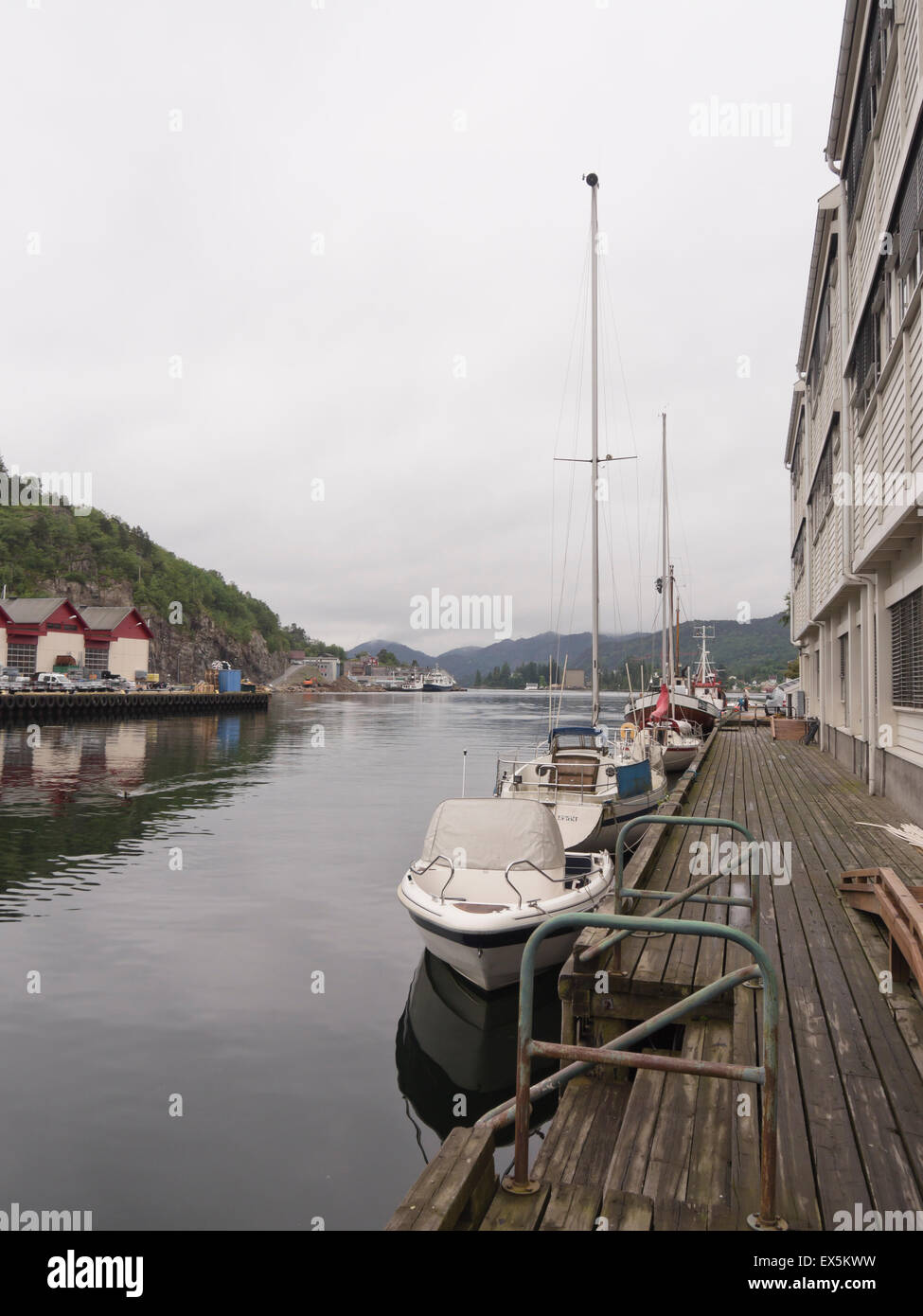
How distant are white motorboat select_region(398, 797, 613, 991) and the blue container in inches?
156

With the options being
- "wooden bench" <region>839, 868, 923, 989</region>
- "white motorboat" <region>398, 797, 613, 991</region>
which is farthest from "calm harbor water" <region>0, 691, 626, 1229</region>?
"wooden bench" <region>839, 868, 923, 989</region>

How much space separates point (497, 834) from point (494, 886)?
2.23 feet

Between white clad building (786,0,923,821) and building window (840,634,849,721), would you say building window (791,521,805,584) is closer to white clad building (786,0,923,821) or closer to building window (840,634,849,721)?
building window (840,634,849,721)

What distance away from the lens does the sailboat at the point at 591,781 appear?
1287cm

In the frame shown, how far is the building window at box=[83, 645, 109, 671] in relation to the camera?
7503 centimetres

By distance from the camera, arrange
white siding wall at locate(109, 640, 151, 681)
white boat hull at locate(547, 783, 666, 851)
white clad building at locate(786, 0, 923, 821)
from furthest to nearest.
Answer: white siding wall at locate(109, 640, 151, 681) < white boat hull at locate(547, 783, 666, 851) < white clad building at locate(786, 0, 923, 821)

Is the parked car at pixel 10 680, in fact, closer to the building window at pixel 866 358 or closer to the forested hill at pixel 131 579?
the forested hill at pixel 131 579

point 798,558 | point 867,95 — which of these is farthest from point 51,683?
point 867,95

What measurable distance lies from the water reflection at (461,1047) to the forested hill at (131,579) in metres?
103

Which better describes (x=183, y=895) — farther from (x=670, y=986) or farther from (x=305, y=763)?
(x=305, y=763)

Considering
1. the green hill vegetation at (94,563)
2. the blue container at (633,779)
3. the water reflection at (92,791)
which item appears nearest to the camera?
the blue container at (633,779)

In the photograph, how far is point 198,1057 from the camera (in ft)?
25.3

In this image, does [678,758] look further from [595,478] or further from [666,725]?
[595,478]

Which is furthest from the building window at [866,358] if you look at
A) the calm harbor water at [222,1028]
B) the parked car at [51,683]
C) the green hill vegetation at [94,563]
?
the green hill vegetation at [94,563]
